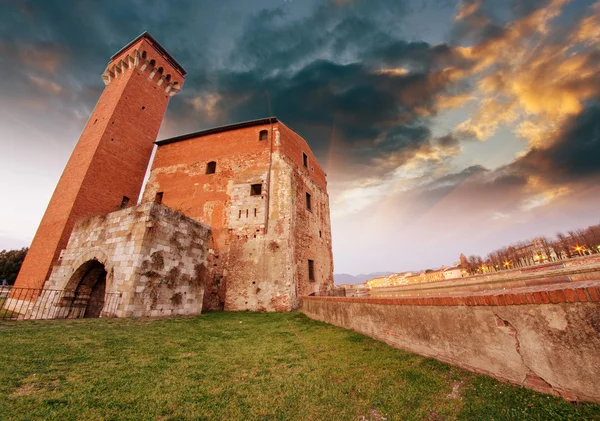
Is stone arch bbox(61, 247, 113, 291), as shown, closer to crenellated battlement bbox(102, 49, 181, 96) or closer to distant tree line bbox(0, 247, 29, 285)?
crenellated battlement bbox(102, 49, 181, 96)

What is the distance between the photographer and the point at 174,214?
10516 millimetres

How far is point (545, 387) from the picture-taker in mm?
2463

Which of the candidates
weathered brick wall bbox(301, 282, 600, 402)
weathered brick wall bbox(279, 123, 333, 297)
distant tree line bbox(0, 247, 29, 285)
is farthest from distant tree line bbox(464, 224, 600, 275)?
distant tree line bbox(0, 247, 29, 285)

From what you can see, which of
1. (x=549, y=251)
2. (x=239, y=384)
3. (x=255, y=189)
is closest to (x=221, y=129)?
(x=255, y=189)

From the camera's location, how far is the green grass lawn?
249cm

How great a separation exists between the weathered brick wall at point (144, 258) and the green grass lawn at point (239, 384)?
331cm

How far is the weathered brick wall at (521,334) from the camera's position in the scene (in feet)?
7.34

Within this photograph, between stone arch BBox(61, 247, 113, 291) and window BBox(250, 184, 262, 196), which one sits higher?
window BBox(250, 184, 262, 196)

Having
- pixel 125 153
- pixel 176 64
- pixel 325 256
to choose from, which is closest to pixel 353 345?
pixel 325 256

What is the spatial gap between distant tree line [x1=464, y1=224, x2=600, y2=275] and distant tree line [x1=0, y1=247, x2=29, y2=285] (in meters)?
80.6

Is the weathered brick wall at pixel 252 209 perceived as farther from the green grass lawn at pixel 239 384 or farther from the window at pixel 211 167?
the green grass lawn at pixel 239 384

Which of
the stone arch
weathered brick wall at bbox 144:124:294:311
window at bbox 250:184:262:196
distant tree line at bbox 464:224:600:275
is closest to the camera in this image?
the stone arch

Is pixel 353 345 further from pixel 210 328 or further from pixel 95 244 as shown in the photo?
pixel 95 244

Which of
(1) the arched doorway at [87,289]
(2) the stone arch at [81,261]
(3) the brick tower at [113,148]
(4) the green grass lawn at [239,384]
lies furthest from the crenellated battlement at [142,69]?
(4) the green grass lawn at [239,384]
